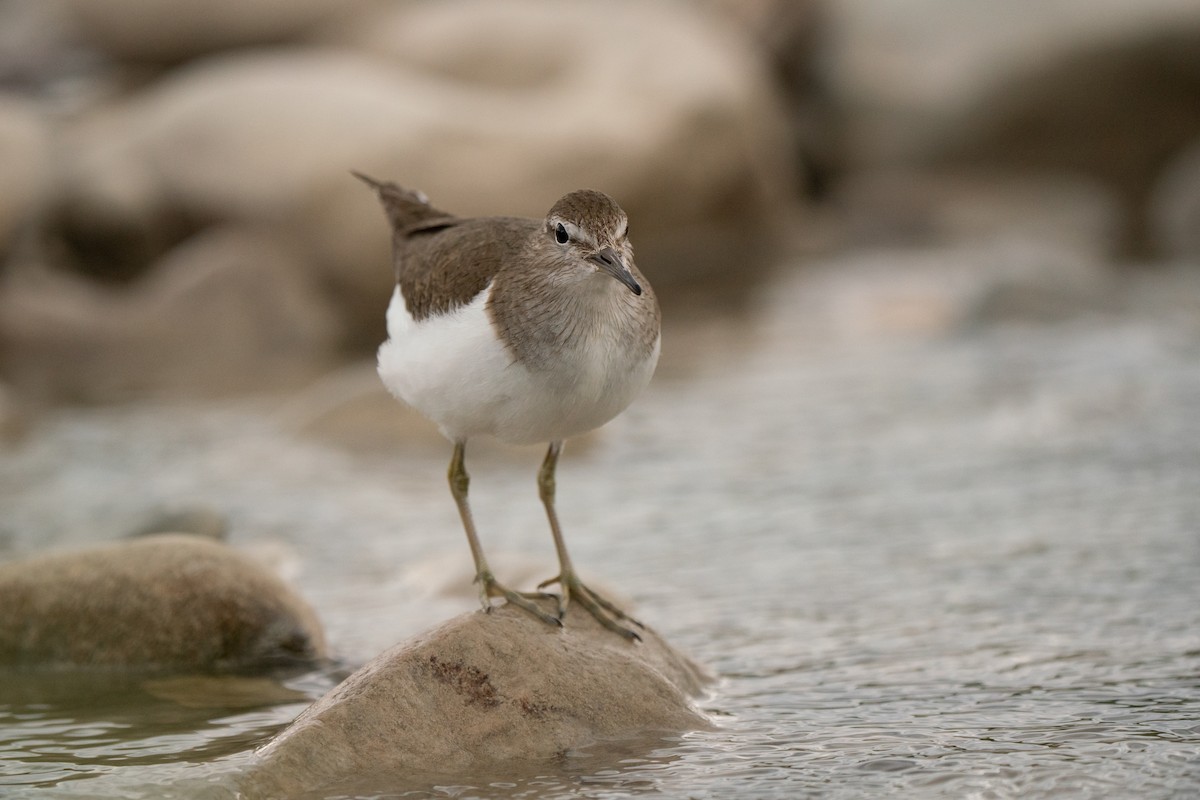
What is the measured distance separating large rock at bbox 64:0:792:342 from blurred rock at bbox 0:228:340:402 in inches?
19.2

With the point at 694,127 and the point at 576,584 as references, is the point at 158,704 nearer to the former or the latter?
the point at 576,584

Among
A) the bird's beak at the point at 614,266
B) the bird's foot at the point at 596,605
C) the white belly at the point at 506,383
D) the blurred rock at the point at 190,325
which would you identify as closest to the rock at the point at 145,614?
the bird's foot at the point at 596,605

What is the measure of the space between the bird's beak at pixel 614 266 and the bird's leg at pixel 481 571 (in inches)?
47.4

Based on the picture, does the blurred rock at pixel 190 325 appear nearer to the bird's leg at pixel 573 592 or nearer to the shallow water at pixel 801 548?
the shallow water at pixel 801 548

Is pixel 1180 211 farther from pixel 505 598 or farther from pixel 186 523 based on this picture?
pixel 505 598

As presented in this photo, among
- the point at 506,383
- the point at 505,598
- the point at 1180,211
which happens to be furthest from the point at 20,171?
the point at 1180,211

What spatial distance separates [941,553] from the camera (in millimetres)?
8492

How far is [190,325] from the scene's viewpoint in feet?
48.5

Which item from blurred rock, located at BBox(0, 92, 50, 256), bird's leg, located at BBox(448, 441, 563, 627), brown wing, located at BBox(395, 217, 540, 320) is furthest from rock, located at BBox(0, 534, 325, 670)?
blurred rock, located at BBox(0, 92, 50, 256)

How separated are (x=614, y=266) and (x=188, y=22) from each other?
14493mm

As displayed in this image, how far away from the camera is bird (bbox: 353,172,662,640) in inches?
220

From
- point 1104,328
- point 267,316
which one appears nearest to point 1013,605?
point 1104,328

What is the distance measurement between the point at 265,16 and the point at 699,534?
38.1 ft

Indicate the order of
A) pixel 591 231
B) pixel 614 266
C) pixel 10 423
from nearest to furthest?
pixel 614 266
pixel 591 231
pixel 10 423
